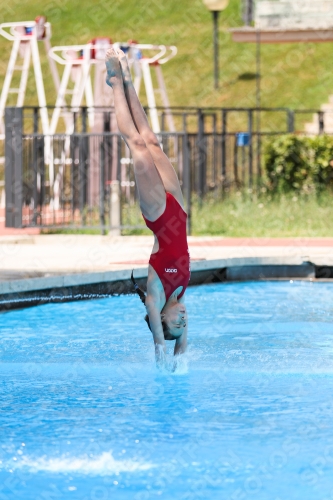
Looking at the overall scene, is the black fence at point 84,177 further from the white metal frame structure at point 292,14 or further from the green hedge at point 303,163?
the white metal frame structure at point 292,14

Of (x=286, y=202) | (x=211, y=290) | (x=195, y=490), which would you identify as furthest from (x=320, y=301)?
(x=286, y=202)

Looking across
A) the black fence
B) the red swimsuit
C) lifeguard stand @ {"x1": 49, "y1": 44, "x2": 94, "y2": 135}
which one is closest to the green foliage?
the black fence

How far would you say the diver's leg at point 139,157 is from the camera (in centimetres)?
623

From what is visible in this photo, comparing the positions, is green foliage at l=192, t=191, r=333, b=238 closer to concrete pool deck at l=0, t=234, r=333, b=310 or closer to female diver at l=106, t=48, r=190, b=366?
concrete pool deck at l=0, t=234, r=333, b=310

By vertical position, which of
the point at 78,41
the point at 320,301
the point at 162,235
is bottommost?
the point at 320,301

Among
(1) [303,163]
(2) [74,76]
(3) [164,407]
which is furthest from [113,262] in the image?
(2) [74,76]

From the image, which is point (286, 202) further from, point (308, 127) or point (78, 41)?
point (78, 41)

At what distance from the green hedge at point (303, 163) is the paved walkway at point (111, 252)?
4.31 meters

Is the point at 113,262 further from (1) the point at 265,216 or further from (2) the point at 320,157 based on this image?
(2) the point at 320,157

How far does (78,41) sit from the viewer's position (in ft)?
116

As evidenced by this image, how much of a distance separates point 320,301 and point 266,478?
5859mm

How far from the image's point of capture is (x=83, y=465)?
449 centimetres

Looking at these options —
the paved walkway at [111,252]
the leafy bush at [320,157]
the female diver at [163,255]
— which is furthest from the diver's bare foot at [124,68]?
the leafy bush at [320,157]

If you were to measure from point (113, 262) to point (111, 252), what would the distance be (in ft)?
4.61
